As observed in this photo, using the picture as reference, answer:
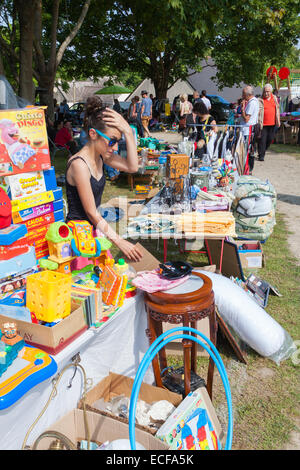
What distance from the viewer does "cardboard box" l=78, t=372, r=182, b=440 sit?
6.89ft

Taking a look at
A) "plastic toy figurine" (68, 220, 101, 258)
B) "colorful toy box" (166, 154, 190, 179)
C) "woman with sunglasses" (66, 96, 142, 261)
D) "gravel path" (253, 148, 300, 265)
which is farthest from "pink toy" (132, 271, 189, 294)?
"gravel path" (253, 148, 300, 265)

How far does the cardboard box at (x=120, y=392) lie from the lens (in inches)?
82.7

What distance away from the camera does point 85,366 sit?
225cm

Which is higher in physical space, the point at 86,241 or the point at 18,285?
the point at 86,241

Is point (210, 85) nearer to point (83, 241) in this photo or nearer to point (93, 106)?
point (93, 106)

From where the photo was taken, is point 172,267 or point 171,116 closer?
point 172,267

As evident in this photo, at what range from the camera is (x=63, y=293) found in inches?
67.8

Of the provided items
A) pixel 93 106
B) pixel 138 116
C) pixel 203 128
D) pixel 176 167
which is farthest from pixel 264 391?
pixel 138 116

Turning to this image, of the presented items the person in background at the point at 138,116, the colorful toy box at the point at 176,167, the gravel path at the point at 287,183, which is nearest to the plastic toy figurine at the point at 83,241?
the colorful toy box at the point at 176,167

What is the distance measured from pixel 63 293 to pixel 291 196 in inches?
275

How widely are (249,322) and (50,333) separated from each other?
1.72 m

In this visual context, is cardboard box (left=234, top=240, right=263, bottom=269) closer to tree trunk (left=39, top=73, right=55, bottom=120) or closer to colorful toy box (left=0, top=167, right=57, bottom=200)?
colorful toy box (left=0, top=167, right=57, bottom=200)
